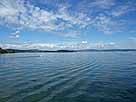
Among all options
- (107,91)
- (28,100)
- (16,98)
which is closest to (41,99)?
(28,100)

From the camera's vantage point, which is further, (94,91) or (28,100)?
(94,91)

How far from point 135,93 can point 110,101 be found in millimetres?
3568

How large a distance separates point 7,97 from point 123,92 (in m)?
11.1

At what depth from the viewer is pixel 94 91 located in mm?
18156

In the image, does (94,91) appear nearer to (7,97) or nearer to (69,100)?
(69,100)

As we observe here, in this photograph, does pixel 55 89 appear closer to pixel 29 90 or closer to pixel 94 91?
pixel 29 90

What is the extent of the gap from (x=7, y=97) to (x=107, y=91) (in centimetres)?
978

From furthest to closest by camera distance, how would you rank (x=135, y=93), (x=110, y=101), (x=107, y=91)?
(x=107, y=91) < (x=135, y=93) < (x=110, y=101)

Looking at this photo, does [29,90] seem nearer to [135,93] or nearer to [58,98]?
[58,98]

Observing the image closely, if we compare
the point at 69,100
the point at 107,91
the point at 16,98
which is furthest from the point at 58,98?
the point at 107,91

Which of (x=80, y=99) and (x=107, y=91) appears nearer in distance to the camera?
(x=80, y=99)

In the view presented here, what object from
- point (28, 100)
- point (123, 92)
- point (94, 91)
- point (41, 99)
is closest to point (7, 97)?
point (28, 100)

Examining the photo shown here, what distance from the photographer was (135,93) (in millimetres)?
16969

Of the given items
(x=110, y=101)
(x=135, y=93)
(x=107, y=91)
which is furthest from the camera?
(x=107, y=91)
